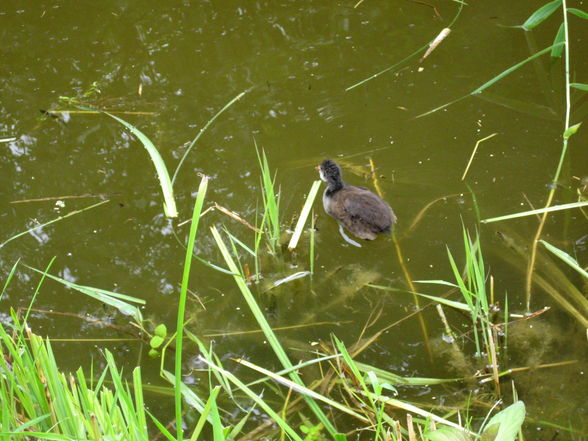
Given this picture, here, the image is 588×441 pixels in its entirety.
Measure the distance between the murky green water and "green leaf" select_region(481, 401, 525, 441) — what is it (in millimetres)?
689

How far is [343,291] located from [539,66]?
2.47 meters

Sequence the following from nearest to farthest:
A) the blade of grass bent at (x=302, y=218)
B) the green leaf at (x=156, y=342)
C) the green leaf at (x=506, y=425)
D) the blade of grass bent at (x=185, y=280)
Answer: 1. the blade of grass bent at (x=185, y=280)
2. the green leaf at (x=506, y=425)
3. the green leaf at (x=156, y=342)
4. the blade of grass bent at (x=302, y=218)

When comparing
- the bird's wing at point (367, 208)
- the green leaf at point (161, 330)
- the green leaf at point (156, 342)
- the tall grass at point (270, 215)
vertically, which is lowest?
the green leaf at point (156, 342)

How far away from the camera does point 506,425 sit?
2.24m

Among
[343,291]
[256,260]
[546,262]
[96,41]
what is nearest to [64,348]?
[256,260]

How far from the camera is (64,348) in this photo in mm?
3463

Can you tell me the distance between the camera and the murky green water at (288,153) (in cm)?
350

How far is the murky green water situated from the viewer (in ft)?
11.5

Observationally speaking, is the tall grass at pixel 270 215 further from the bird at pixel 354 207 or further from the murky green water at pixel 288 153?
the bird at pixel 354 207

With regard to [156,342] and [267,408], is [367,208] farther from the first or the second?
[267,408]

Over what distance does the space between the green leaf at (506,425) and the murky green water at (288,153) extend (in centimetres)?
69

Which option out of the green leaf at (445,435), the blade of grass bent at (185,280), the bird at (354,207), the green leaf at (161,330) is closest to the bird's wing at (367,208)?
the bird at (354,207)

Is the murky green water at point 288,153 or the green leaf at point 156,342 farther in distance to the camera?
the murky green water at point 288,153

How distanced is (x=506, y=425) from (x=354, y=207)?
1921 millimetres
